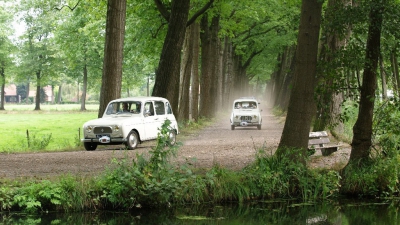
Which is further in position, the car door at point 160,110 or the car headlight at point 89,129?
the car door at point 160,110

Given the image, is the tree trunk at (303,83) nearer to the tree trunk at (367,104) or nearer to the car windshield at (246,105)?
the tree trunk at (367,104)

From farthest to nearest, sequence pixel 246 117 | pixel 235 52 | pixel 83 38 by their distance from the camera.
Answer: pixel 235 52
pixel 83 38
pixel 246 117

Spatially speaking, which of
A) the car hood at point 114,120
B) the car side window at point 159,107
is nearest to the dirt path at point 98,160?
the car hood at point 114,120

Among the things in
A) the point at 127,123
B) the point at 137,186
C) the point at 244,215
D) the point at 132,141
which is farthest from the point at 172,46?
the point at 244,215

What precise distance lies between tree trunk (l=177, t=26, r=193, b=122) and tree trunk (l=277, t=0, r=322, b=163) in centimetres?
1571

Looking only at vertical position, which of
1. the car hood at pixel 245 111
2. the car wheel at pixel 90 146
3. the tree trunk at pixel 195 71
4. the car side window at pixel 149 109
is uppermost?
the tree trunk at pixel 195 71

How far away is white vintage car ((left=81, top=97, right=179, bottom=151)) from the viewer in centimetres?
1839

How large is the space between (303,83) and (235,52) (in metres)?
39.6

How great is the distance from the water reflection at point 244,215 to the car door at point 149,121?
29.9 feet

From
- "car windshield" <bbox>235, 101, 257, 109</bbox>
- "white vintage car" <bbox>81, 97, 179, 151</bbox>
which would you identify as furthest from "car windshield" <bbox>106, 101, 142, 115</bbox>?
"car windshield" <bbox>235, 101, 257, 109</bbox>

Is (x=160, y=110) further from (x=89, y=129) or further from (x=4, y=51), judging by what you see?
(x=4, y=51)

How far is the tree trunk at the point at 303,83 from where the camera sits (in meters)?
12.3

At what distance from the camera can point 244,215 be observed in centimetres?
1030

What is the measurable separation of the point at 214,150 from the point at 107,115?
3925 mm
